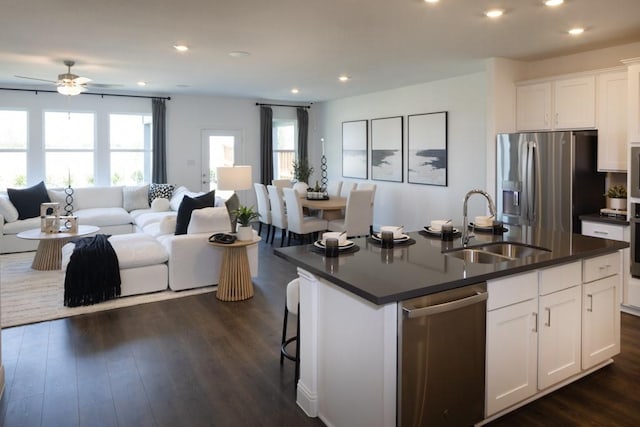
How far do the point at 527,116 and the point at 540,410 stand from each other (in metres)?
3.72

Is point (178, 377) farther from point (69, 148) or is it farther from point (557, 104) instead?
point (69, 148)

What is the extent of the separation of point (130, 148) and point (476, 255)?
7.33 meters

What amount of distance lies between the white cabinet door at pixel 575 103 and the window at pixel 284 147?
19.6 feet

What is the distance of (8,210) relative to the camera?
6.72 meters

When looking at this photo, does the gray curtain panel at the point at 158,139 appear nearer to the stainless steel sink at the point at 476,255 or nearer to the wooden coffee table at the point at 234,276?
the wooden coffee table at the point at 234,276

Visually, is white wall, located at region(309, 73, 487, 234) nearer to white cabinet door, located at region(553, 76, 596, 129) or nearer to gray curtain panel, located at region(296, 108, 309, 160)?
gray curtain panel, located at region(296, 108, 309, 160)

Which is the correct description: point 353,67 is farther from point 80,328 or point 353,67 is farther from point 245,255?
point 80,328

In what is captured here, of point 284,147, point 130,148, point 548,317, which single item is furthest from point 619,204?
point 130,148

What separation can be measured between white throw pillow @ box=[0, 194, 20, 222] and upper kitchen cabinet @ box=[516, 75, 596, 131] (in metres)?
7.11

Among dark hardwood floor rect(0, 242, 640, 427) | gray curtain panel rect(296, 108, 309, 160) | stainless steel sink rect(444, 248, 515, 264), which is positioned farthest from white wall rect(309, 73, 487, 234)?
stainless steel sink rect(444, 248, 515, 264)

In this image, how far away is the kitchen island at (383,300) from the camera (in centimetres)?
206

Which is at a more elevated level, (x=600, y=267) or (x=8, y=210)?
(x=8, y=210)

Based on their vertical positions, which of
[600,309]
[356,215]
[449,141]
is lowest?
[600,309]

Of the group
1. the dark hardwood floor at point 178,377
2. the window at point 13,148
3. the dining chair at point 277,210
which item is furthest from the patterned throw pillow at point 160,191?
the dark hardwood floor at point 178,377
